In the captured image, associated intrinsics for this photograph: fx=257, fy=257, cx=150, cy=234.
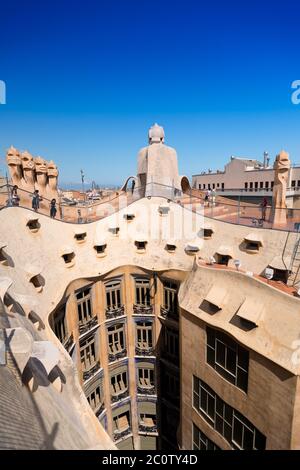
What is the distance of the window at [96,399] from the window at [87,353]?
242 cm

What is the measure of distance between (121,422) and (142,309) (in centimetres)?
1246

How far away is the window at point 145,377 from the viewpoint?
25984mm

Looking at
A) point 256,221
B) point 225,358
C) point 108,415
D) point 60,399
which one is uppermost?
point 256,221

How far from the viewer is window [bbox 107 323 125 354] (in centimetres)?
2456

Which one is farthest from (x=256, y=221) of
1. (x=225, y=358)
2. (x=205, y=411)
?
(x=205, y=411)

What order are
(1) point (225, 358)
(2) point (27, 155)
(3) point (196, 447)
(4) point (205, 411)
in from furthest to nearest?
1. (2) point (27, 155)
2. (3) point (196, 447)
3. (4) point (205, 411)
4. (1) point (225, 358)

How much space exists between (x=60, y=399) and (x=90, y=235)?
15.0m

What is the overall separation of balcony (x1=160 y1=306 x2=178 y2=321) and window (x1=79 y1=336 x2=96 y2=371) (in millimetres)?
6691

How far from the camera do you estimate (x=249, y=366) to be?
1245cm

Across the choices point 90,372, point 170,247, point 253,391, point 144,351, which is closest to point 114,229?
point 170,247

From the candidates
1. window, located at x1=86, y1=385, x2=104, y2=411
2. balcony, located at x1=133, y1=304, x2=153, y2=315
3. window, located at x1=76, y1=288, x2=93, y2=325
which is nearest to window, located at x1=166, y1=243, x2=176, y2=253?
balcony, located at x1=133, y1=304, x2=153, y2=315

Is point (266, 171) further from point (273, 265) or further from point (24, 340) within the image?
point (24, 340)

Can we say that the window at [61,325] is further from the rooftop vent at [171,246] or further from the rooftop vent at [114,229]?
the rooftop vent at [171,246]

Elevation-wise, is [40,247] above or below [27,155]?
below
